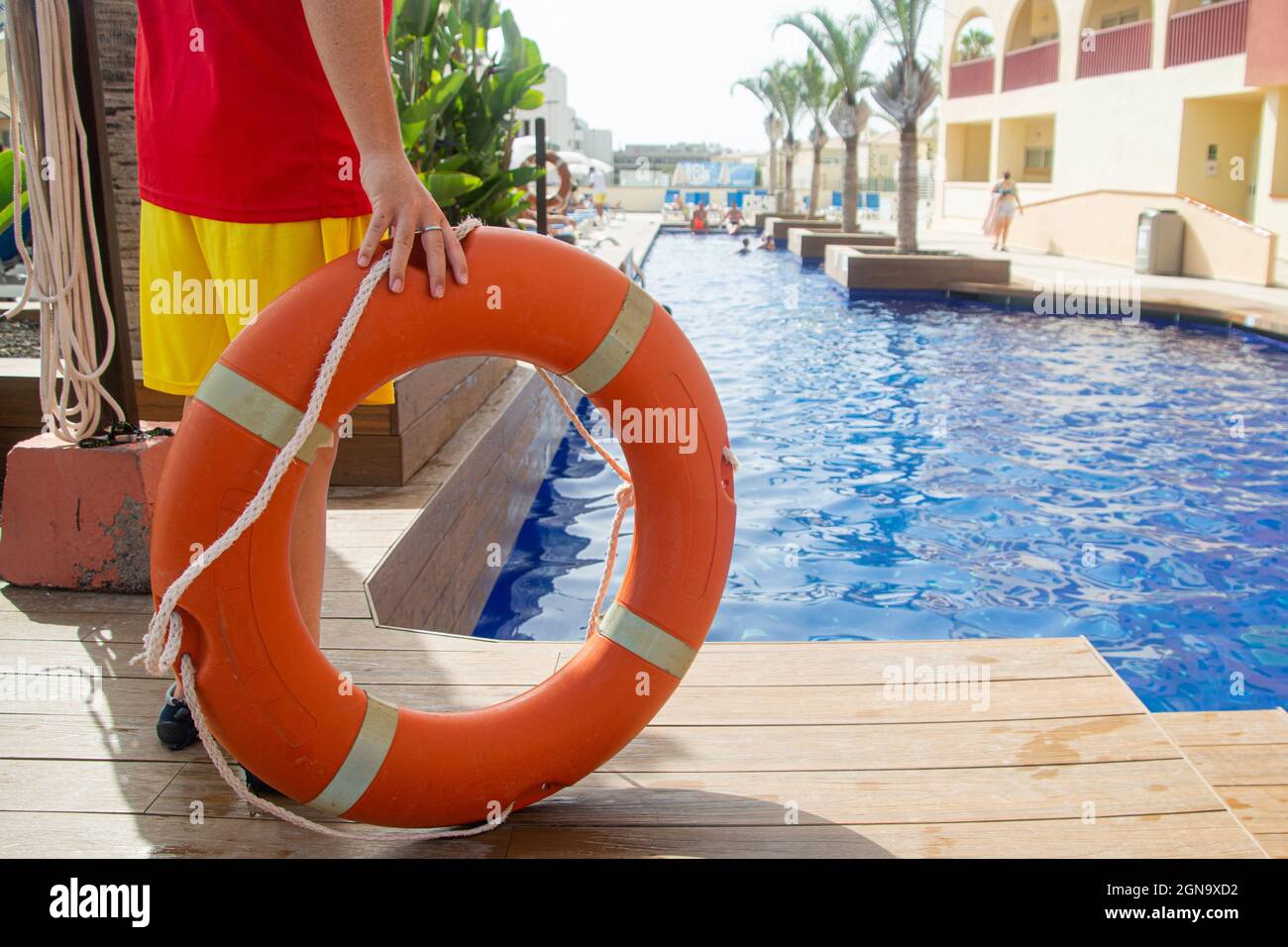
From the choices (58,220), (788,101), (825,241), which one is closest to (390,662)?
(58,220)

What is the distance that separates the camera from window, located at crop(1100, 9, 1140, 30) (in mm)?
20788

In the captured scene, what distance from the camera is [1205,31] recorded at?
1497cm

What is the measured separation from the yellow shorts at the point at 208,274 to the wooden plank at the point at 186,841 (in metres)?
0.71

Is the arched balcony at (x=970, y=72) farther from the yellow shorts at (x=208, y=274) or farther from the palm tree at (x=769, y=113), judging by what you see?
the yellow shorts at (x=208, y=274)

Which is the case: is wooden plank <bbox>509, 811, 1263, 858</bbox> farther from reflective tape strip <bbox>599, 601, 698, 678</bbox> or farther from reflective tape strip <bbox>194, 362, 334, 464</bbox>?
reflective tape strip <bbox>194, 362, 334, 464</bbox>

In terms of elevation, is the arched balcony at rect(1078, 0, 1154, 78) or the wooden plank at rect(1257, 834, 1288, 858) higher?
the arched balcony at rect(1078, 0, 1154, 78)

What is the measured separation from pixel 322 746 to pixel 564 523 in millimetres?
3785

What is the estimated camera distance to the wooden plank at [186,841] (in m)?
1.64

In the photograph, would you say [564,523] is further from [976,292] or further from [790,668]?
[976,292]

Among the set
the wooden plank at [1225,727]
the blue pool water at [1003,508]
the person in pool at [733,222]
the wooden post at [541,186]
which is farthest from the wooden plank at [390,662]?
the person in pool at [733,222]

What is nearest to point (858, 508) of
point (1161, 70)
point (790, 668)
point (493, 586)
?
Answer: point (493, 586)

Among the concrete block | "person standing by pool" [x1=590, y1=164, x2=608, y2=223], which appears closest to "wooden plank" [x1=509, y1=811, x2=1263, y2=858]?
the concrete block

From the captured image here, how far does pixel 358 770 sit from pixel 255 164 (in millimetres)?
979

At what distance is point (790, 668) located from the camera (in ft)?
7.69
